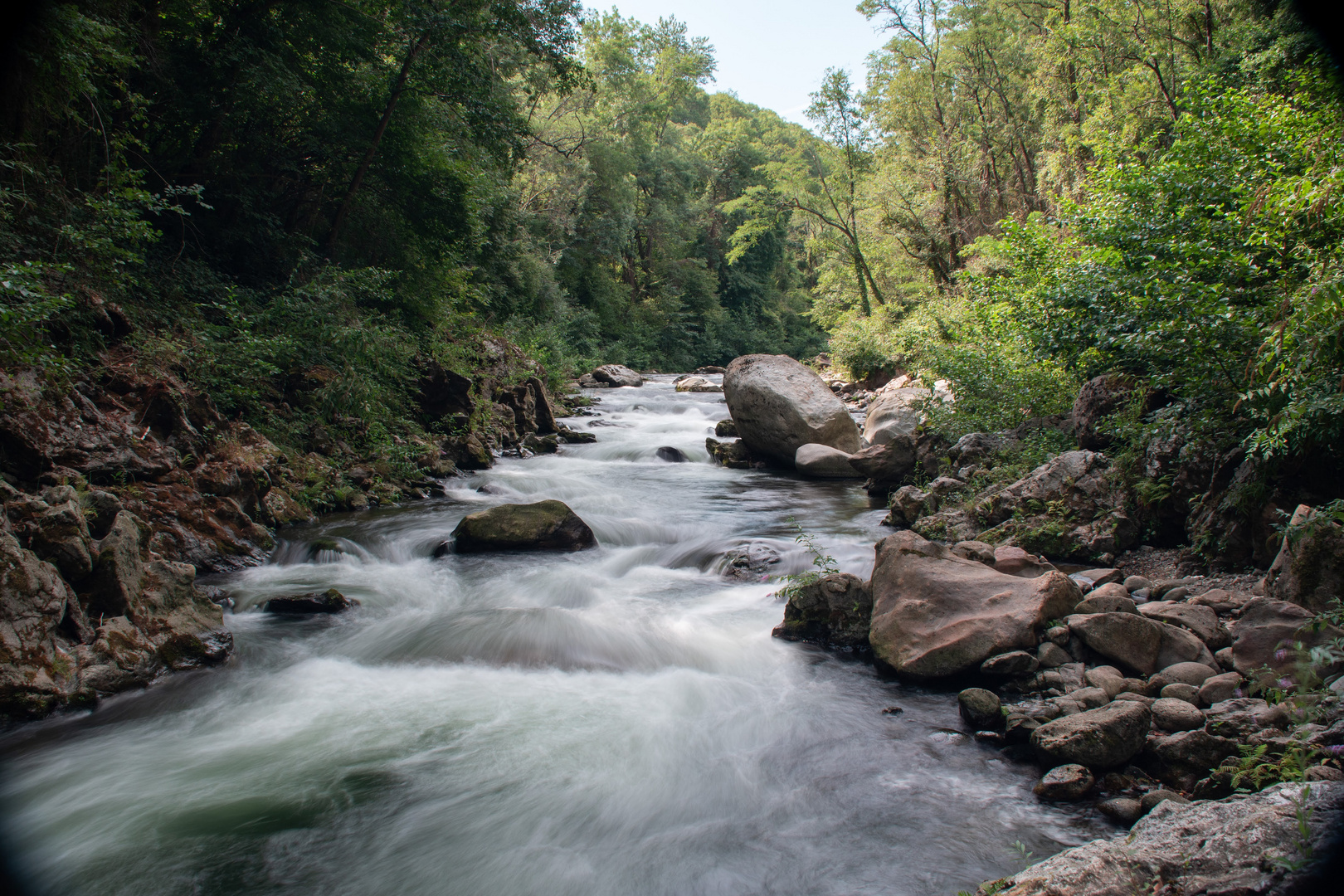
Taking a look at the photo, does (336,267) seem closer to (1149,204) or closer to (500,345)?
(500,345)

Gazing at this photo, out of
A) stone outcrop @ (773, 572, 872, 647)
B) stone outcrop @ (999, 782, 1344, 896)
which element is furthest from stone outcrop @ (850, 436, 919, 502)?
stone outcrop @ (999, 782, 1344, 896)

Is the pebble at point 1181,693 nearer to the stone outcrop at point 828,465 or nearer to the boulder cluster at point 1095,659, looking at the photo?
the boulder cluster at point 1095,659

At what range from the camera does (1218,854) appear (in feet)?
7.27

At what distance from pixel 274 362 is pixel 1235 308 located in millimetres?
11442

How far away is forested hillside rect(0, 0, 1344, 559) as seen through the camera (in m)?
5.64

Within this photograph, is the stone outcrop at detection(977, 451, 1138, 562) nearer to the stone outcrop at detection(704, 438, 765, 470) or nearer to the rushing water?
the rushing water

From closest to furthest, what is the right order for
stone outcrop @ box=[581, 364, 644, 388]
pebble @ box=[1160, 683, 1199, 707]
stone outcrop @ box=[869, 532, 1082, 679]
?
1. pebble @ box=[1160, 683, 1199, 707]
2. stone outcrop @ box=[869, 532, 1082, 679]
3. stone outcrop @ box=[581, 364, 644, 388]

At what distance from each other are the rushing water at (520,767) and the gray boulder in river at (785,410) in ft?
21.6

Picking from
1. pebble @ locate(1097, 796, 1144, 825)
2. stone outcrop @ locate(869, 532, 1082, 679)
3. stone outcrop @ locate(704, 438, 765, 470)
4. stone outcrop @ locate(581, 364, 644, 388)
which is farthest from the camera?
stone outcrop @ locate(581, 364, 644, 388)

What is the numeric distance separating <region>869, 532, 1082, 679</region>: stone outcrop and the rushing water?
26cm

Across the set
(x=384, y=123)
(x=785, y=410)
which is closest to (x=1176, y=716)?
(x=785, y=410)

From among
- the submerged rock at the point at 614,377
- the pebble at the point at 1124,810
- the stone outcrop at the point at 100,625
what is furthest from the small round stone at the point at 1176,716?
the submerged rock at the point at 614,377

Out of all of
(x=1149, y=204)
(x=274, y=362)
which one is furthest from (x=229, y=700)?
(x=1149, y=204)

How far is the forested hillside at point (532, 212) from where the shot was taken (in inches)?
222
